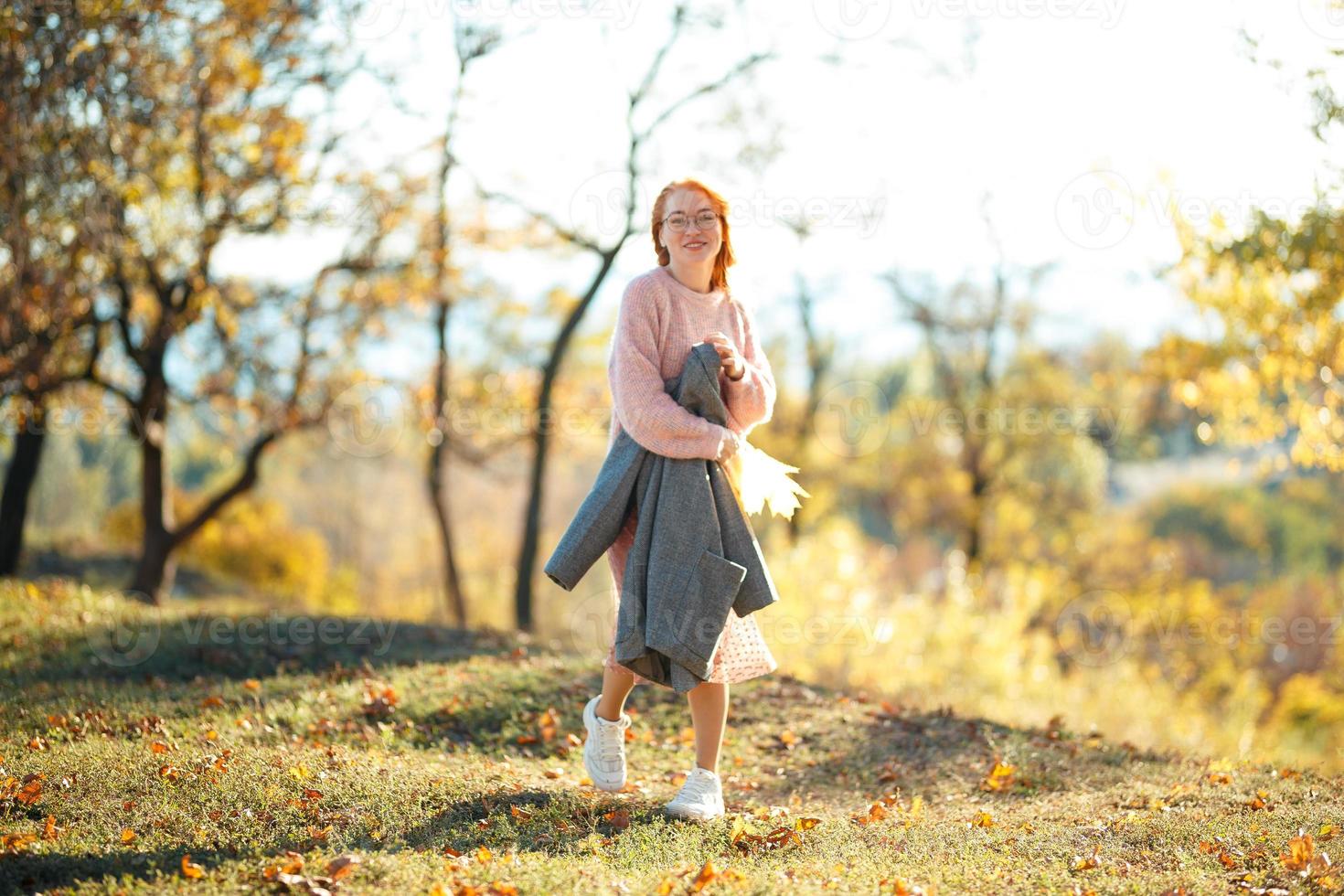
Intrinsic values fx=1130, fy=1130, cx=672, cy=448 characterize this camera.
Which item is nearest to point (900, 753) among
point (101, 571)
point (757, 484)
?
point (757, 484)

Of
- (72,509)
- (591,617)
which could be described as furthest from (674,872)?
(72,509)

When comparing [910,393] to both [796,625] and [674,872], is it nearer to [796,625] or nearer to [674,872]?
[796,625]

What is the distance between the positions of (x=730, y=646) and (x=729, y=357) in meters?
1.07

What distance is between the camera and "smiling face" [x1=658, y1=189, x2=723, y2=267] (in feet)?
13.6

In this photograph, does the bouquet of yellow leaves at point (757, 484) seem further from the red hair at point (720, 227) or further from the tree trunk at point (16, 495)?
the tree trunk at point (16, 495)

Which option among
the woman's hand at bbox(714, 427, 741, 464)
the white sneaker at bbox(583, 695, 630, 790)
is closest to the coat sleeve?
the woman's hand at bbox(714, 427, 741, 464)

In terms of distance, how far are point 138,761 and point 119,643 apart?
103 inches

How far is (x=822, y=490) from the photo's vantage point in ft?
67.7

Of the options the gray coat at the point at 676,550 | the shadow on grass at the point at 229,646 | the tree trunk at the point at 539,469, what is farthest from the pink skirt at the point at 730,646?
the tree trunk at the point at 539,469

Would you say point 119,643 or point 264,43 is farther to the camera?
point 264,43

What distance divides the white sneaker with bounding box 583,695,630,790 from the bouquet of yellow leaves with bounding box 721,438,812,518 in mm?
951

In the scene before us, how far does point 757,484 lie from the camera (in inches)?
171

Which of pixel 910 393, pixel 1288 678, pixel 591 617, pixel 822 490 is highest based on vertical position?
pixel 910 393

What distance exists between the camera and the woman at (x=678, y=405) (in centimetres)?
403
